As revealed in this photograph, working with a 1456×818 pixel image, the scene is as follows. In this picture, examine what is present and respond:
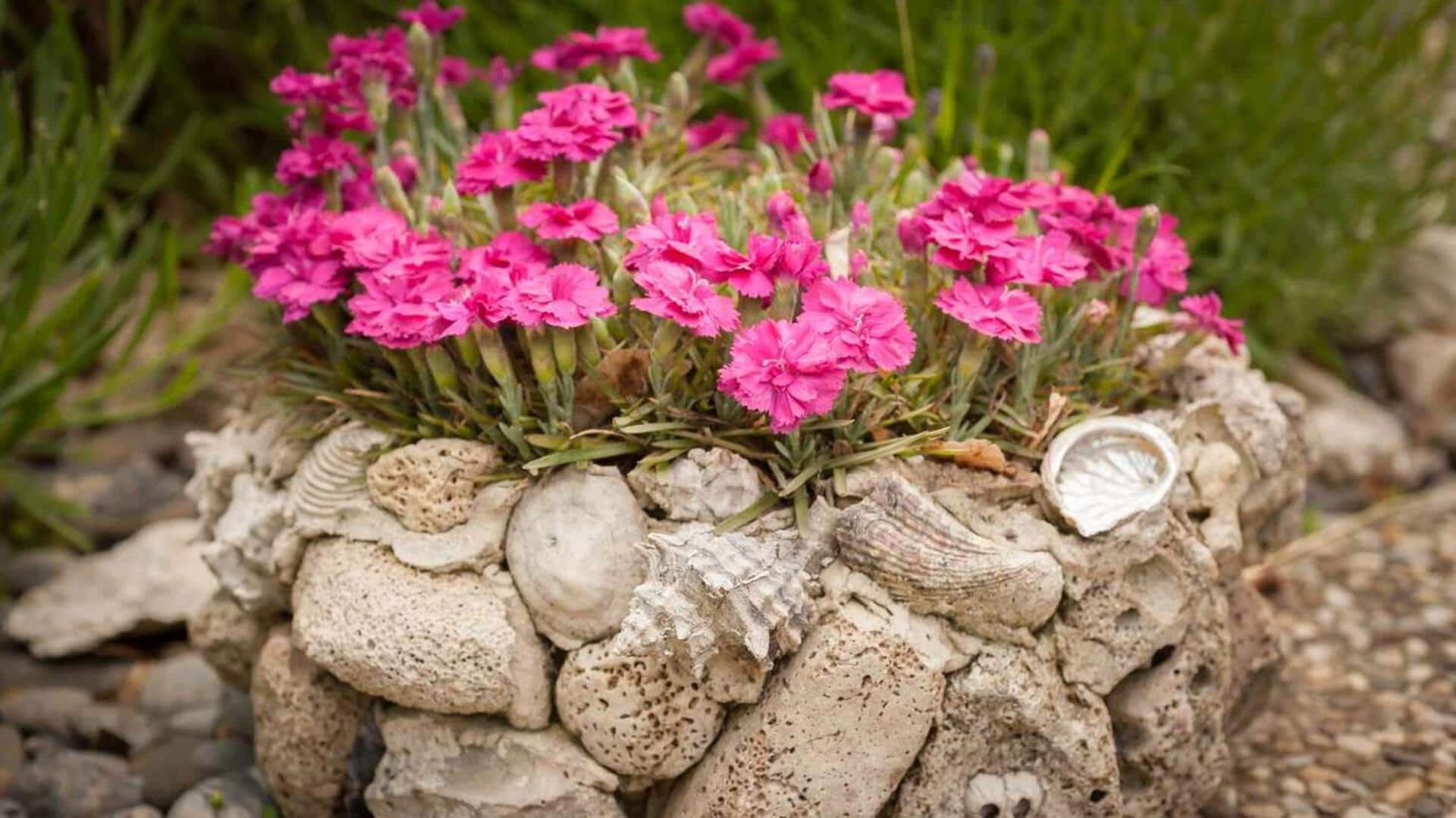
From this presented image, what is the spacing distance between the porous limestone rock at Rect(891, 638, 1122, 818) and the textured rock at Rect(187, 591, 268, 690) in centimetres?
112

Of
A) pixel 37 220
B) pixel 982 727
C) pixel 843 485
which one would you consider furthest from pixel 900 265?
pixel 37 220

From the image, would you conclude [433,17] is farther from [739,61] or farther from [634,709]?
[634,709]

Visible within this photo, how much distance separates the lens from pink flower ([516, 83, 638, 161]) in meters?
2.18

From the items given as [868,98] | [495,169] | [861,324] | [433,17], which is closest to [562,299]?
[495,169]

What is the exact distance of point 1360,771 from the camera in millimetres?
2604

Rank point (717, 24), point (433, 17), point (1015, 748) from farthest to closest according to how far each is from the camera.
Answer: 1. point (717, 24)
2. point (433, 17)
3. point (1015, 748)

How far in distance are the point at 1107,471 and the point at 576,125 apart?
966mm

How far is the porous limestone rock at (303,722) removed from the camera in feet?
7.36

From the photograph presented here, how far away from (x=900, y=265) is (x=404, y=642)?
3.37 ft

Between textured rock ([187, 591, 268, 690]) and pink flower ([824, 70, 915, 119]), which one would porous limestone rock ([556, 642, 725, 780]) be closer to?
textured rock ([187, 591, 268, 690])

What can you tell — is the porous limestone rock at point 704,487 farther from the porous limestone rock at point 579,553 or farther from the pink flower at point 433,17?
the pink flower at point 433,17

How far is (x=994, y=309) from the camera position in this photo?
6.80 feet

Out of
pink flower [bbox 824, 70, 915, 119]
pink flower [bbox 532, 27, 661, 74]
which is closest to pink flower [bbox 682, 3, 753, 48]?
pink flower [bbox 532, 27, 661, 74]

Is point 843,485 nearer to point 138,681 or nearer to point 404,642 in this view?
point 404,642
